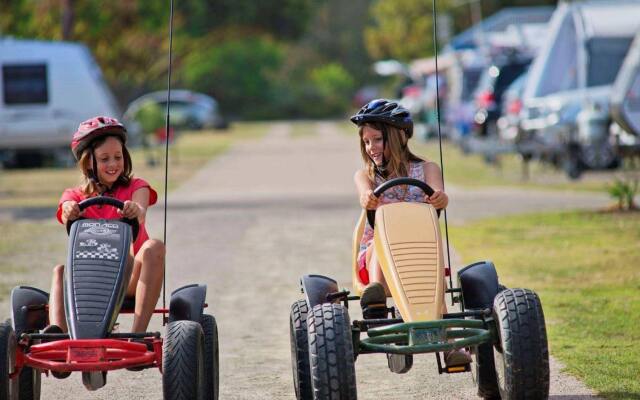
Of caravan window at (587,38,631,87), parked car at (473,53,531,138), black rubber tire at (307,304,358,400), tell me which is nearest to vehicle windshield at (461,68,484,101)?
parked car at (473,53,531,138)

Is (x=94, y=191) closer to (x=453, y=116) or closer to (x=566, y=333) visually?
(x=566, y=333)

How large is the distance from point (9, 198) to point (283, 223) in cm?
706

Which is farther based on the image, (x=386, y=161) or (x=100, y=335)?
(x=386, y=161)

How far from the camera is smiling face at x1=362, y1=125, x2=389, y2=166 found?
7.50 m

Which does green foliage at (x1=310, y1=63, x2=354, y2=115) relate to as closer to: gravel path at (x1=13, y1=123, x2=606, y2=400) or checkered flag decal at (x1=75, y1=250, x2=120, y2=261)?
gravel path at (x1=13, y1=123, x2=606, y2=400)

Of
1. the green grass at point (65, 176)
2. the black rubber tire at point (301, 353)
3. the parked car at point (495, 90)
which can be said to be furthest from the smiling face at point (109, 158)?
the parked car at point (495, 90)

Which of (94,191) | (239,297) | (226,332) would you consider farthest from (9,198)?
(94,191)

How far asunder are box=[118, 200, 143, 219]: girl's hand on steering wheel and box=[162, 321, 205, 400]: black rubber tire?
0.74m

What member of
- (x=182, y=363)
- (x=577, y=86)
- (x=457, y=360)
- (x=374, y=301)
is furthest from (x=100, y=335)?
(x=577, y=86)

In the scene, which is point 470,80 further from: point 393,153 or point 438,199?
point 438,199

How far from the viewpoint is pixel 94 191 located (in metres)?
7.46

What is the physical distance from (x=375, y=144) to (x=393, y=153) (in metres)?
0.10

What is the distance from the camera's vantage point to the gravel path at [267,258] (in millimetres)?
7961

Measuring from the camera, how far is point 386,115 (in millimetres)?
7426
